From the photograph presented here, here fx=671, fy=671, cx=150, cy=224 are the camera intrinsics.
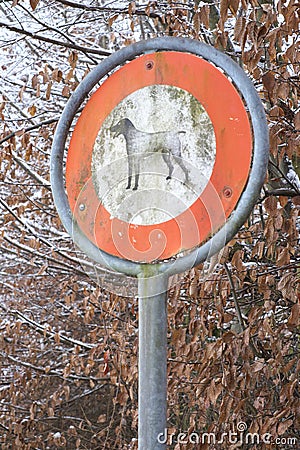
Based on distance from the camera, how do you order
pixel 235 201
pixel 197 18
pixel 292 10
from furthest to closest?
pixel 197 18, pixel 292 10, pixel 235 201

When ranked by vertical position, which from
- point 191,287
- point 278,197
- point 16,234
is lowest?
point 191,287

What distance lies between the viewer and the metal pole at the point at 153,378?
1227 mm

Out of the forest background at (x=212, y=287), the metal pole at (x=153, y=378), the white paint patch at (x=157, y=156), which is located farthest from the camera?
the forest background at (x=212, y=287)

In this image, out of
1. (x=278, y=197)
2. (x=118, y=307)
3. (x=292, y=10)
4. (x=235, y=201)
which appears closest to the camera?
(x=235, y=201)

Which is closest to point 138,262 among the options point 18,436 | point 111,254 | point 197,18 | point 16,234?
point 111,254

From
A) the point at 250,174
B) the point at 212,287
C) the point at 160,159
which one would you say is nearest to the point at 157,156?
the point at 160,159

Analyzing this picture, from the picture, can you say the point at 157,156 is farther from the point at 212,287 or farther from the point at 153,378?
the point at 212,287

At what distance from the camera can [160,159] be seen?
1.37m

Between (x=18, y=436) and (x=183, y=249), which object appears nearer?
(x=183, y=249)

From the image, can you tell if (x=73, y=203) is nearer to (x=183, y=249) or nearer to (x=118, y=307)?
(x=183, y=249)

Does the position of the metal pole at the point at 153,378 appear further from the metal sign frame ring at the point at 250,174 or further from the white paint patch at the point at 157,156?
the white paint patch at the point at 157,156

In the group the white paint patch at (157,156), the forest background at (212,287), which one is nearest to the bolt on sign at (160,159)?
the white paint patch at (157,156)

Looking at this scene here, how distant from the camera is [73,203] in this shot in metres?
1.45

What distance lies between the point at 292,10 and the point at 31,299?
Result: 4300 mm
